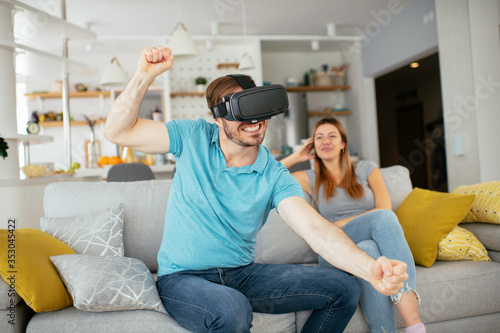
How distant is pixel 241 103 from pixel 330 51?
6.39 m

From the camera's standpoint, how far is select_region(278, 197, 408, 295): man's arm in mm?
861

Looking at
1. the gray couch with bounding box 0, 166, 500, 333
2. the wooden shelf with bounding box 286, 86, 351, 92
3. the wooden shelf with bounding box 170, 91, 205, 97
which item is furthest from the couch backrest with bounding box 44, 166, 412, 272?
the wooden shelf with bounding box 286, 86, 351, 92

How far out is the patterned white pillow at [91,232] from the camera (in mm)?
1714

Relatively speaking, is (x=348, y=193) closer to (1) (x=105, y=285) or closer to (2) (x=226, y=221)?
(2) (x=226, y=221)

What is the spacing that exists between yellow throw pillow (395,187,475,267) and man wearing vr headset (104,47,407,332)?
0.59 metres

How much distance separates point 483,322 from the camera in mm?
1786

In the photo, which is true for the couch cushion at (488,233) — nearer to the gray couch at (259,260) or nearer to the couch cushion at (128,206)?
the gray couch at (259,260)

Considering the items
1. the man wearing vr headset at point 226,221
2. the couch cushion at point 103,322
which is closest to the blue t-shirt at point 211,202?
the man wearing vr headset at point 226,221

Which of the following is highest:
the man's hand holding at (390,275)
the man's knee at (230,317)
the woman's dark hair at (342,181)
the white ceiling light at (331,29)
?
the white ceiling light at (331,29)

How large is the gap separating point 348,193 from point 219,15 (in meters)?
3.89

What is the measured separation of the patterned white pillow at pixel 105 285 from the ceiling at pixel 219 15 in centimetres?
397

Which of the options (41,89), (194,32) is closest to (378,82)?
(194,32)

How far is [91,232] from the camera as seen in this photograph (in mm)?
1750

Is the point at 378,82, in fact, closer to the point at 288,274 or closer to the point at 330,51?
the point at 330,51
